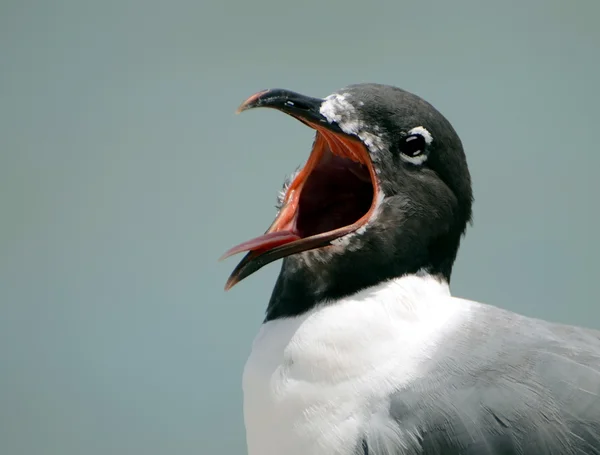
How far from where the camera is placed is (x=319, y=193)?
1.67 m

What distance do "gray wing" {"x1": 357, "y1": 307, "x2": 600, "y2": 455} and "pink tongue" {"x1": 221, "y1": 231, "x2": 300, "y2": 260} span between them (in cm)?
33

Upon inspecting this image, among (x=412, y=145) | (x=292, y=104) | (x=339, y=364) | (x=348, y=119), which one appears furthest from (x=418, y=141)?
(x=339, y=364)

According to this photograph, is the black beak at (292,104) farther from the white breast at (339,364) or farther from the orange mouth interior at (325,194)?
the white breast at (339,364)

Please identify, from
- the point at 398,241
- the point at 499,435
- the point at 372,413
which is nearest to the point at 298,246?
the point at 398,241

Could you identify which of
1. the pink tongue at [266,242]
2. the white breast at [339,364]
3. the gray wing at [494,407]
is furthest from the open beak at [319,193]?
the gray wing at [494,407]

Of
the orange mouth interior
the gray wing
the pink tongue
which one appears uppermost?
the orange mouth interior

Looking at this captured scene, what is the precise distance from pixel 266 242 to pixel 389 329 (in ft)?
0.85

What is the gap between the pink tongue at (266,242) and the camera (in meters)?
1.50

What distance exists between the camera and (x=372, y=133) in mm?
1536

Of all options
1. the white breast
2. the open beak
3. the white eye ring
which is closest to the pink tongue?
the open beak

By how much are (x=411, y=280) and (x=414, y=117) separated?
29cm

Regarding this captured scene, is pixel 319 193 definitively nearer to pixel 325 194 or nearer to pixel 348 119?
pixel 325 194

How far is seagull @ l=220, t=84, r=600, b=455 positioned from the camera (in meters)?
1.38

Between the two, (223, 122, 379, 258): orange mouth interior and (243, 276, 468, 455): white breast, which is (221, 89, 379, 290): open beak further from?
(243, 276, 468, 455): white breast
